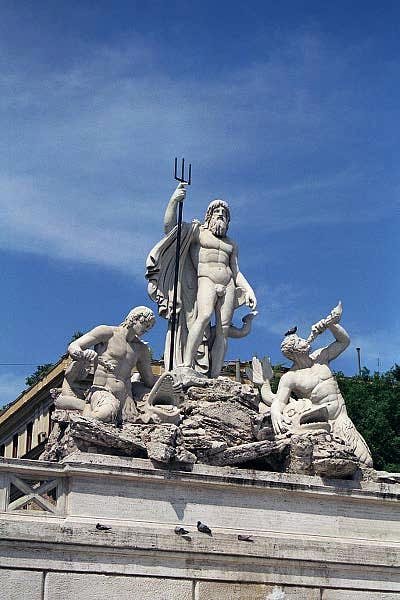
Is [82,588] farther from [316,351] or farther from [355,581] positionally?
[316,351]

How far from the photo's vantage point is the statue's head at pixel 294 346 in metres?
23.3

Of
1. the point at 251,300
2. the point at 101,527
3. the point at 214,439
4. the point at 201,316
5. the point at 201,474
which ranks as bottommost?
the point at 101,527

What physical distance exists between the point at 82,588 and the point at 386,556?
5.12 metres

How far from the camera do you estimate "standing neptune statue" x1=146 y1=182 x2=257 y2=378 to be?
931 inches

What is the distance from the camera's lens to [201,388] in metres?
22.6

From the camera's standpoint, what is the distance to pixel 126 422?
2120cm

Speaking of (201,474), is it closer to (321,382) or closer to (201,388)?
(201,388)

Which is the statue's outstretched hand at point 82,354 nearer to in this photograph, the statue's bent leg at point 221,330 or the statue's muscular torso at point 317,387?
the statue's bent leg at point 221,330

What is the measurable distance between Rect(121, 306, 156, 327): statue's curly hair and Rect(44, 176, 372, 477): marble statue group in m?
0.02

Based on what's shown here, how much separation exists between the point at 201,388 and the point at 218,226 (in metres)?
3.35

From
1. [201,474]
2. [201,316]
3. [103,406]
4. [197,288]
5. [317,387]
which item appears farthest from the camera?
[197,288]

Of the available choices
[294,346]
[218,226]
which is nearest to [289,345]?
[294,346]

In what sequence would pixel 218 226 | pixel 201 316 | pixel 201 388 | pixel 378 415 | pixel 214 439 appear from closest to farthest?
pixel 214 439 → pixel 201 388 → pixel 201 316 → pixel 218 226 → pixel 378 415

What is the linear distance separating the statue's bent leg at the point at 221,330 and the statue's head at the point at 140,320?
2.08 meters
